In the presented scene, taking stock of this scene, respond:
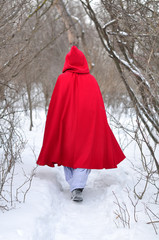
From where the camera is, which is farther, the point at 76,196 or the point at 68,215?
the point at 76,196

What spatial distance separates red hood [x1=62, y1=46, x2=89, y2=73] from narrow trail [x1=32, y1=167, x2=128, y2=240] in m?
1.59

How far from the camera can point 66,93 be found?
12.0 ft

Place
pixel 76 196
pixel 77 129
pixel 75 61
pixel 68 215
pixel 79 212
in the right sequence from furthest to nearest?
pixel 75 61, pixel 77 129, pixel 76 196, pixel 79 212, pixel 68 215

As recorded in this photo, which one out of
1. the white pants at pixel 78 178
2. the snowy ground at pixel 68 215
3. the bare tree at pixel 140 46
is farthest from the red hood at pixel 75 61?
the snowy ground at pixel 68 215

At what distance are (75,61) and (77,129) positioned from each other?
3.12 feet

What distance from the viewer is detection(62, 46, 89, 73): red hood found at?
11.8 feet

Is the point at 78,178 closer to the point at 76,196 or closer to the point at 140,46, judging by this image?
the point at 76,196

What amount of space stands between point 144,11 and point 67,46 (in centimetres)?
1211

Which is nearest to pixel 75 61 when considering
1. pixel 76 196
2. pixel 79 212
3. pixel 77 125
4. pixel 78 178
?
pixel 77 125

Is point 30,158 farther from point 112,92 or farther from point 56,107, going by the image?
point 112,92

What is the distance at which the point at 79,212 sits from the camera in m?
3.02

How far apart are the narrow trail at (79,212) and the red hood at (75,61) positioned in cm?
159

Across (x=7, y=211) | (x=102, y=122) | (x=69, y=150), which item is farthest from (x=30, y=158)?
(x=7, y=211)

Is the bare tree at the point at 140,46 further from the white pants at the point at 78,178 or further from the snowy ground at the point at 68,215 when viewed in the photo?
the white pants at the point at 78,178
